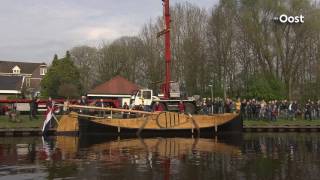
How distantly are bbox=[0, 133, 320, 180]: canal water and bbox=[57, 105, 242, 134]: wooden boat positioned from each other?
369cm

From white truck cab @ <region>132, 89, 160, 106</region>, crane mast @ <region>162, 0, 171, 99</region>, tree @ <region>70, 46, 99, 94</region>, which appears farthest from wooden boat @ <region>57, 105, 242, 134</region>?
tree @ <region>70, 46, 99, 94</region>

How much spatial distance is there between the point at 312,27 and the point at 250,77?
802cm

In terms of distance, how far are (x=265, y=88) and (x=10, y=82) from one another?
194 ft

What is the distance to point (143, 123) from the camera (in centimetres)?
3188

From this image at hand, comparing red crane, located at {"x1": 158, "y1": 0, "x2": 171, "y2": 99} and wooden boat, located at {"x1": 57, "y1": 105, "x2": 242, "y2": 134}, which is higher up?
red crane, located at {"x1": 158, "y1": 0, "x2": 171, "y2": 99}

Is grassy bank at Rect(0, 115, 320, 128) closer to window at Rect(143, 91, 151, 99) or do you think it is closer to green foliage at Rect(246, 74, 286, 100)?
window at Rect(143, 91, 151, 99)

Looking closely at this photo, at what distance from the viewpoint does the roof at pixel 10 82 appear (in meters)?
94.7

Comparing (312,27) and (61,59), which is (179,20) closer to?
(312,27)

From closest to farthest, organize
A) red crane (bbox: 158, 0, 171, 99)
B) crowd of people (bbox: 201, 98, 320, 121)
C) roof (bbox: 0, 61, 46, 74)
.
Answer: red crane (bbox: 158, 0, 171, 99)
crowd of people (bbox: 201, 98, 320, 121)
roof (bbox: 0, 61, 46, 74)

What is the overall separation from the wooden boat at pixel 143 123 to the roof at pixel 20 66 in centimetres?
9070

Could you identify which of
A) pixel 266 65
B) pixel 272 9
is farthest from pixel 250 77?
pixel 272 9

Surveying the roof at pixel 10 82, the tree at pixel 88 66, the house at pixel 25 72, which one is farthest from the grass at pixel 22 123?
the house at pixel 25 72

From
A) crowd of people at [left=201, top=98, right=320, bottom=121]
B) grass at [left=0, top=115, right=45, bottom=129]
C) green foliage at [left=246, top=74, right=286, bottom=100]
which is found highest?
green foliage at [left=246, top=74, right=286, bottom=100]

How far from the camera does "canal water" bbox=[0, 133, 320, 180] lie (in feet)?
51.6
